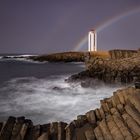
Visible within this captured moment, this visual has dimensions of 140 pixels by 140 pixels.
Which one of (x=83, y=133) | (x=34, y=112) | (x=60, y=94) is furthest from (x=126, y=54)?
(x=83, y=133)

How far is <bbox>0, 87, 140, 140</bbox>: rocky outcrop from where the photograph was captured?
916 centimetres

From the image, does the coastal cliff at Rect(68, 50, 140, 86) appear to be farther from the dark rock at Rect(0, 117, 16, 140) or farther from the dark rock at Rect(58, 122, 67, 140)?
the dark rock at Rect(0, 117, 16, 140)

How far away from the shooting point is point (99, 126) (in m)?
9.88

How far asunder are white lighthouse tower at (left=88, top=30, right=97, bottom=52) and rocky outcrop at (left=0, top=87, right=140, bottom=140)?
71.5 metres

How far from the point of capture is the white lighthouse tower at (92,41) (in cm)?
8262

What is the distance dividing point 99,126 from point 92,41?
75122 mm

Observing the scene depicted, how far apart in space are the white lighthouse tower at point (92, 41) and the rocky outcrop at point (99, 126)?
71468mm

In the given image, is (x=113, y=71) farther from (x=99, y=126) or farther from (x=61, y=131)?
(x=99, y=126)

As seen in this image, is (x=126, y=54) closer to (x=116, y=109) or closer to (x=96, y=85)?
(x=96, y=85)

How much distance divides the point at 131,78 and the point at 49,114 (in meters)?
12.9

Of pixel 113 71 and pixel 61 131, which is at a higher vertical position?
pixel 61 131

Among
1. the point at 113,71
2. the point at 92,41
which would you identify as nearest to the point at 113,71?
the point at 113,71

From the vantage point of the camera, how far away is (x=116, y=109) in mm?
11172

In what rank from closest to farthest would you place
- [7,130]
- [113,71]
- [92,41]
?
1. [7,130]
2. [113,71]
3. [92,41]
